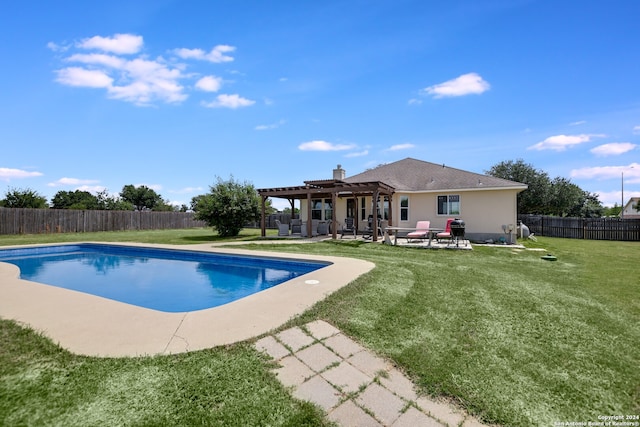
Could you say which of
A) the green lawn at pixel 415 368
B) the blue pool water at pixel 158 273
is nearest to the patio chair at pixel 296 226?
the blue pool water at pixel 158 273

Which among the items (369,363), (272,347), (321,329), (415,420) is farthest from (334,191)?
(415,420)

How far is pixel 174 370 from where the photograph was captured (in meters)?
2.83

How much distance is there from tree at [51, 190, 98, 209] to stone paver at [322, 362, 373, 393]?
177 feet

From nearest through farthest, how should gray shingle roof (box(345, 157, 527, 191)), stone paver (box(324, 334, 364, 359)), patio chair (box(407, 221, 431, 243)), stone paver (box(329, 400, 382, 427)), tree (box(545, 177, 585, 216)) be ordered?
stone paver (box(329, 400, 382, 427)) → stone paver (box(324, 334, 364, 359)) → patio chair (box(407, 221, 431, 243)) → gray shingle roof (box(345, 157, 527, 191)) → tree (box(545, 177, 585, 216))

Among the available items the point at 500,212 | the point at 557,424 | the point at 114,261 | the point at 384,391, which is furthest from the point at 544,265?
the point at 114,261

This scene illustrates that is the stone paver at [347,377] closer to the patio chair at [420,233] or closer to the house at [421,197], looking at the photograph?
the patio chair at [420,233]

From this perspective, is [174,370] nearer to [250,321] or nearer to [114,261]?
[250,321]

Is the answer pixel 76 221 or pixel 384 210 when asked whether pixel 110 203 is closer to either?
pixel 76 221

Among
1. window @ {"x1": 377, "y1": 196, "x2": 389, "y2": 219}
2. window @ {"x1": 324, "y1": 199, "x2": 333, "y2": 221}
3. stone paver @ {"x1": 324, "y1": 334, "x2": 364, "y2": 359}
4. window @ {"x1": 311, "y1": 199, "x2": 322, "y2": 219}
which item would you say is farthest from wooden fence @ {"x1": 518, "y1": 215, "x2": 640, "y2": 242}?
stone paver @ {"x1": 324, "y1": 334, "x2": 364, "y2": 359}

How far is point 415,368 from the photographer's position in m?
3.04

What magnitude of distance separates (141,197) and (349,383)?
60.0m

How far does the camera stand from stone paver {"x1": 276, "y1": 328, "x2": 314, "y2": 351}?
3.45 meters

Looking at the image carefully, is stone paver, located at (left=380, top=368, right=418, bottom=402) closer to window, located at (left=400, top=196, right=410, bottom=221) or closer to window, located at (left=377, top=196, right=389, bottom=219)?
window, located at (left=400, top=196, right=410, bottom=221)

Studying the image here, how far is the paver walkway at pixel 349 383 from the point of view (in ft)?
7.90
